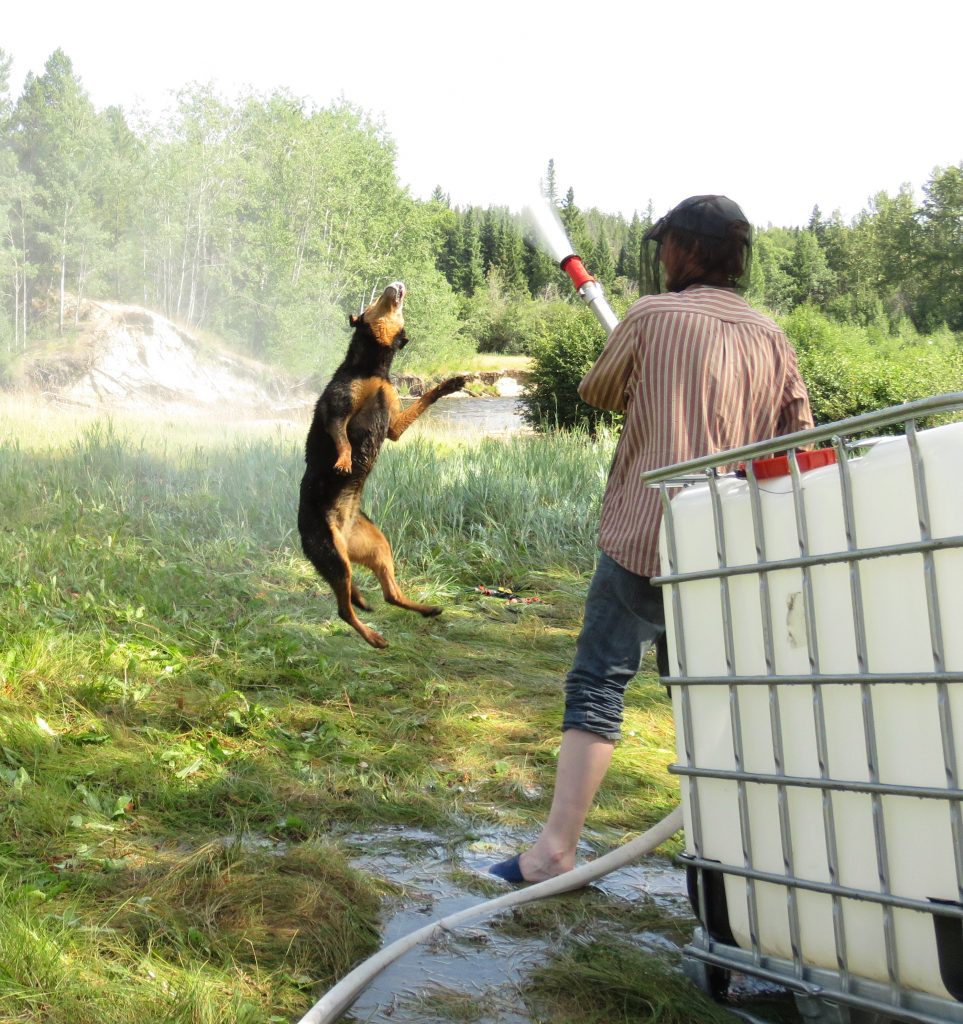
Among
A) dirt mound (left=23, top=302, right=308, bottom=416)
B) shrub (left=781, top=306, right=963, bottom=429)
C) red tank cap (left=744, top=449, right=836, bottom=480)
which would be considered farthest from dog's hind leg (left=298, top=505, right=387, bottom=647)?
shrub (left=781, top=306, right=963, bottom=429)

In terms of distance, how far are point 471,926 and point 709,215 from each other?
6.04ft

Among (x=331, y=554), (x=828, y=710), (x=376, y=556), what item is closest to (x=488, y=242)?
(x=376, y=556)

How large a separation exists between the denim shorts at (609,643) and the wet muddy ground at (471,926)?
0.47 metres

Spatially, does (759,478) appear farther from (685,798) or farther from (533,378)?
(533,378)

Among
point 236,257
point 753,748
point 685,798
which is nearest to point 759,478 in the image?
point 753,748

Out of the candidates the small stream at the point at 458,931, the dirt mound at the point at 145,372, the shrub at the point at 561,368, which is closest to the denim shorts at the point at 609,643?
the small stream at the point at 458,931

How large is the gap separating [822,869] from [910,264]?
57490 millimetres

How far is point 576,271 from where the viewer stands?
2.96 meters

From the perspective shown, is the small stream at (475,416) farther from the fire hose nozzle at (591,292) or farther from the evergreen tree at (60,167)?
the fire hose nozzle at (591,292)

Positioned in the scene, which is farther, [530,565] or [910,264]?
[910,264]

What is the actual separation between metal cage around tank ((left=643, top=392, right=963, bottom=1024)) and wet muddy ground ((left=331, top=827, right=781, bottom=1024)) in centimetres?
38

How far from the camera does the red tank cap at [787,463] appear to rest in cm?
175

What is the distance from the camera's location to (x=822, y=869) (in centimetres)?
173

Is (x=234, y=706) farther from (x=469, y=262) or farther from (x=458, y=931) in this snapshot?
(x=469, y=262)
